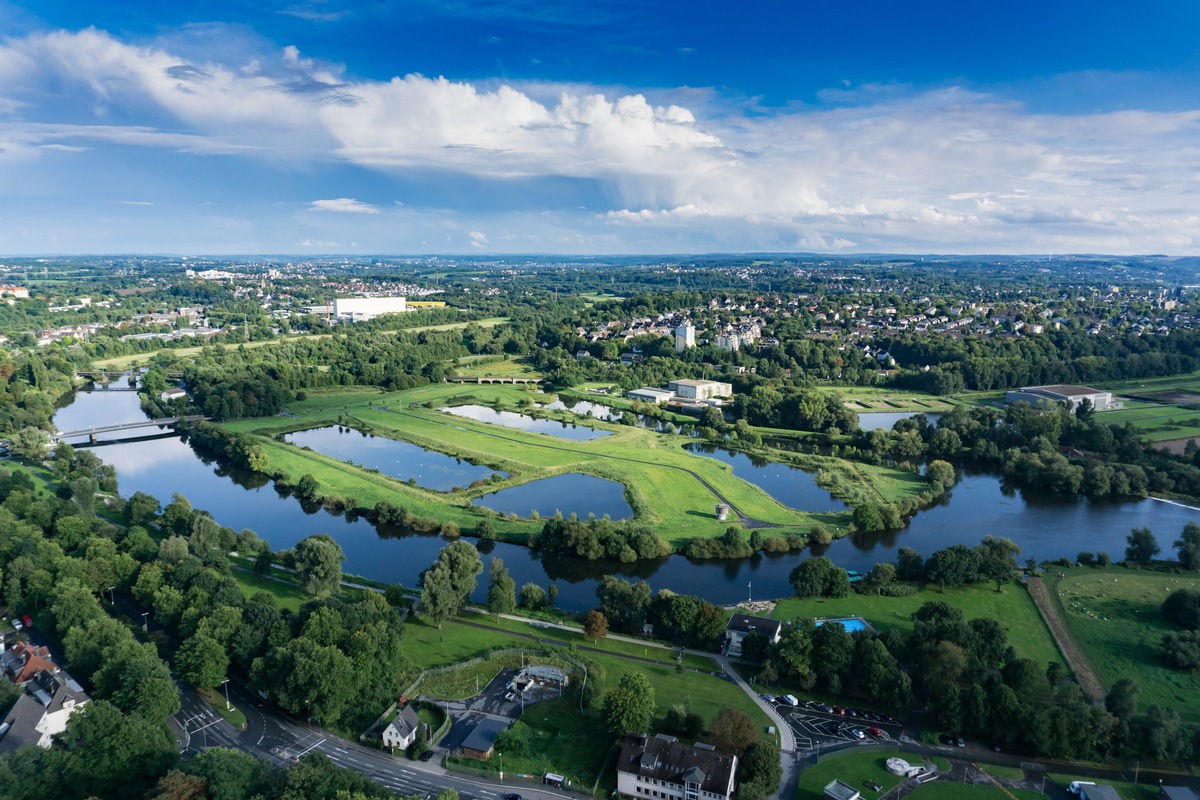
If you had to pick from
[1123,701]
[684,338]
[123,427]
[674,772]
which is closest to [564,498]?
[674,772]

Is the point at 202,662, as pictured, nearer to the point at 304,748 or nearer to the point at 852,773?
the point at 304,748

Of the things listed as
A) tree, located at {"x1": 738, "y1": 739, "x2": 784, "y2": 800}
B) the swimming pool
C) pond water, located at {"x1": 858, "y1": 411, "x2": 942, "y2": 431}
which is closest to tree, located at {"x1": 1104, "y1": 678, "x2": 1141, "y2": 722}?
the swimming pool

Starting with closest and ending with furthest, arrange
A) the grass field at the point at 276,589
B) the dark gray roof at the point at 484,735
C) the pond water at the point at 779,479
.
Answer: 1. the dark gray roof at the point at 484,735
2. the grass field at the point at 276,589
3. the pond water at the point at 779,479

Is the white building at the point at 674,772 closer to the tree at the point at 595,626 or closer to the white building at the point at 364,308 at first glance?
the tree at the point at 595,626

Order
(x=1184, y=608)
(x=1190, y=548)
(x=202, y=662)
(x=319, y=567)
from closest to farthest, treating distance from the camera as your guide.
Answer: (x=202, y=662) < (x=1184, y=608) < (x=319, y=567) < (x=1190, y=548)

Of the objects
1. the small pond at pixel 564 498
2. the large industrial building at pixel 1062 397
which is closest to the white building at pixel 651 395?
the small pond at pixel 564 498

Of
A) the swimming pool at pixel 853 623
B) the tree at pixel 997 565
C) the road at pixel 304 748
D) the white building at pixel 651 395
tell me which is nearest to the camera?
the road at pixel 304 748
